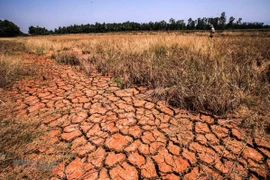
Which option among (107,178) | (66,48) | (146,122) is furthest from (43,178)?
(66,48)

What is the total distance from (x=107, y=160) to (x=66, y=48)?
705 centimetres

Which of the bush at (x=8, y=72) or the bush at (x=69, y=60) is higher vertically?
the bush at (x=69, y=60)

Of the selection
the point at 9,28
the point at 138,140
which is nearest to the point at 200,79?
the point at 138,140

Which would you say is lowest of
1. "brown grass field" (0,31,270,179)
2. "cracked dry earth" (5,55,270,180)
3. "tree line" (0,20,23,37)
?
"cracked dry earth" (5,55,270,180)

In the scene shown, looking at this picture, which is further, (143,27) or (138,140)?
(143,27)

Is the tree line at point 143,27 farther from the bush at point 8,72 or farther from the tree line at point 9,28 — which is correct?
the bush at point 8,72

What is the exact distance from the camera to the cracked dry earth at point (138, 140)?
4.38ft

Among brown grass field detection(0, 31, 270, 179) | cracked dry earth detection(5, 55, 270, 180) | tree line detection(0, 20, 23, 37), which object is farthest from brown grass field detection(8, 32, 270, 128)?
tree line detection(0, 20, 23, 37)

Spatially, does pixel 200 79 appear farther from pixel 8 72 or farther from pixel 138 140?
Answer: pixel 8 72

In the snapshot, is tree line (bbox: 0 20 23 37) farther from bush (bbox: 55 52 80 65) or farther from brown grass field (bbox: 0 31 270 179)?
brown grass field (bbox: 0 31 270 179)

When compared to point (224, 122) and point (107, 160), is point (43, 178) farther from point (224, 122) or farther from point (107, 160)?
point (224, 122)

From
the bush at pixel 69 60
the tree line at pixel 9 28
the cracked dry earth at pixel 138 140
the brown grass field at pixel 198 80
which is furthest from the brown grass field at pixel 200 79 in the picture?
the tree line at pixel 9 28

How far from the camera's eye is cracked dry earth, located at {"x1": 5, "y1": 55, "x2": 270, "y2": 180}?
1.34 metres

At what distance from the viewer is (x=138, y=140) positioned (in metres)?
1.68
